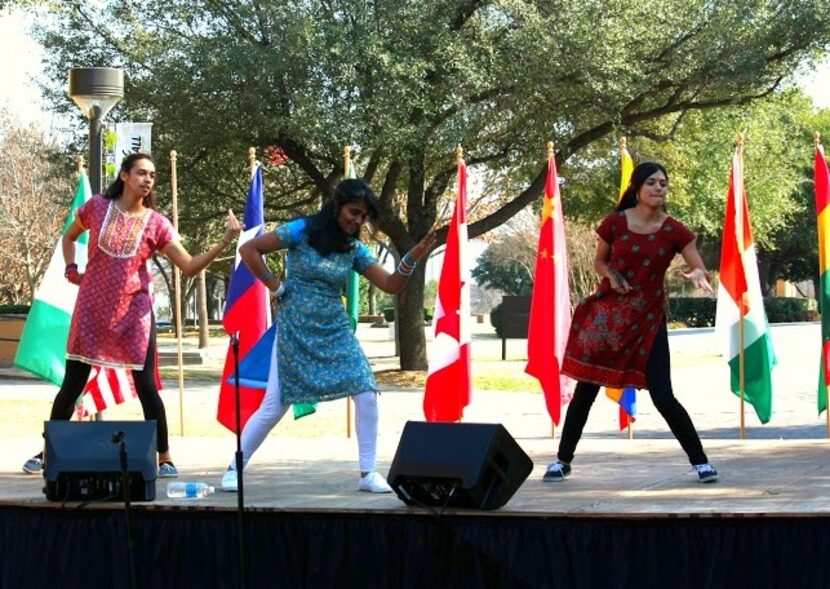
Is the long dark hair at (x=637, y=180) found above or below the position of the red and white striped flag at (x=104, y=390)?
above

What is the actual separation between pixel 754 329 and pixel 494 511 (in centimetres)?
540

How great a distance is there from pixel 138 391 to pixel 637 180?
2.95 m

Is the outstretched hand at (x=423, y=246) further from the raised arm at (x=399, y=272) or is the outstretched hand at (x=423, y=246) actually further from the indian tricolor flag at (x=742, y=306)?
the indian tricolor flag at (x=742, y=306)

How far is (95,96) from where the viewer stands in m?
10.3

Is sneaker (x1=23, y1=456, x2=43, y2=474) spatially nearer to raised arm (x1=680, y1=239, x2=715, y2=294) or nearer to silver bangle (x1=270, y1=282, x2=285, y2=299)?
silver bangle (x1=270, y1=282, x2=285, y2=299)

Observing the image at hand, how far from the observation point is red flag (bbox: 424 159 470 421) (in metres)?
10.9

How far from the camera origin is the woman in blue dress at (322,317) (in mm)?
6828

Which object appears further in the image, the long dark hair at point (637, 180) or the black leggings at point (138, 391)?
the black leggings at point (138, 391)

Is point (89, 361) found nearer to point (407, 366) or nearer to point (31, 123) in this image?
point (407, 366)

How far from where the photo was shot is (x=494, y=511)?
600cm

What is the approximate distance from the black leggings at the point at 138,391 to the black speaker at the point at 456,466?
6.15 ft

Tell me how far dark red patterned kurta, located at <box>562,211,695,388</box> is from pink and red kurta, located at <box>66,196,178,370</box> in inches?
95.0

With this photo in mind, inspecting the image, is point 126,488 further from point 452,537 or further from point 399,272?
point 399,272

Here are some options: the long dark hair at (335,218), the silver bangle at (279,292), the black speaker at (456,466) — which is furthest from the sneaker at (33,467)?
the black speaker at (456,466)
